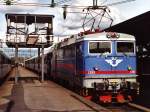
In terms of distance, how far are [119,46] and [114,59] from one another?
686mm

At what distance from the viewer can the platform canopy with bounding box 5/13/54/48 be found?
36.9 metres

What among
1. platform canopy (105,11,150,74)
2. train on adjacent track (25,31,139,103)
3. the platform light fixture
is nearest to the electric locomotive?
train on adjacent track (25,31,139,103)

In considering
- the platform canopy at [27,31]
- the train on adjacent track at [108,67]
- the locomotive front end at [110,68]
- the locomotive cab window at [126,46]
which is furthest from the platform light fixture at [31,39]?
the locomotive cab window at [126,46]

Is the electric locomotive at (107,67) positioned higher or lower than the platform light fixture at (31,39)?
lower

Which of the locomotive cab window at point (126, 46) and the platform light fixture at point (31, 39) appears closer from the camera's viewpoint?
the locomotive cab window at point (126, 46)

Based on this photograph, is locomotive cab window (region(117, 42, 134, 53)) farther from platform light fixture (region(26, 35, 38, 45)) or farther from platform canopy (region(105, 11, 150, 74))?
platform light fixture (region(26, 35, 38, 45))

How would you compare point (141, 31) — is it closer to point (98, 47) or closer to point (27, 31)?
point (98, 47)

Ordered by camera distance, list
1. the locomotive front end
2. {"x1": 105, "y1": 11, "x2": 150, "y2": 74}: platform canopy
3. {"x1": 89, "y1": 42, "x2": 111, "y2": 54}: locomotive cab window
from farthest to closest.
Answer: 1. {"x1": 105, "y1": 11, "x2": 150, "y2": 74}: platform canopy
2. {"x1": 89, "y1": 42, "x2": 111, "y2": 54}: locomotive cab window
3. the locomotive front end

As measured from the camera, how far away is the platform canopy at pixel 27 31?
36.9 meters

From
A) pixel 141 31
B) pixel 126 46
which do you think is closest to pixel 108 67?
pixel 126 46

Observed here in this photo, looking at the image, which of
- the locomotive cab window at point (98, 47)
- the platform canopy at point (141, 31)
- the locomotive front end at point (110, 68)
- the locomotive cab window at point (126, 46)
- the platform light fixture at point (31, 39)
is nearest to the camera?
the locomotive front end at point (110, 68)

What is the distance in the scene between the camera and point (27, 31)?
128 ft

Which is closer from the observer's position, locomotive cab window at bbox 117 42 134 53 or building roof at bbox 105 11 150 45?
locomotive cab window at bbox 117 42 134 53

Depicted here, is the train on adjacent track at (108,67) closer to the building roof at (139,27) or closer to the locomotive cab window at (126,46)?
the locomotive cab window at (126,46)
